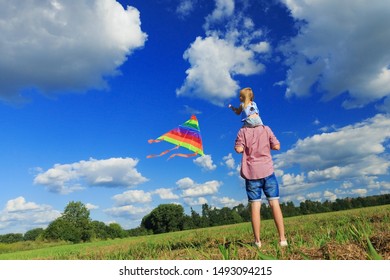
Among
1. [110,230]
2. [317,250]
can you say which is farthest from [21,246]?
[110,230]

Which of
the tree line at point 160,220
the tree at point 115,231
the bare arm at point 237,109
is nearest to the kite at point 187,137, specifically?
the bare arm at point 237,109

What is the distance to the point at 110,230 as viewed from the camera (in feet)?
177

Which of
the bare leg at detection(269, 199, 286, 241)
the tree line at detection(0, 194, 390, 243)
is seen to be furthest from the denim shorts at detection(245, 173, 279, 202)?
the tree line at detection(0, 194, 390, 243)

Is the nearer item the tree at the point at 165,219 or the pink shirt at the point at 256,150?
the pink shirt at the point at 256,150

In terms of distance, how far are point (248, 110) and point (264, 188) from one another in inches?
44.9

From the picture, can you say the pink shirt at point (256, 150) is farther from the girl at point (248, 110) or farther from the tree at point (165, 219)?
the tree at point (165, 219)

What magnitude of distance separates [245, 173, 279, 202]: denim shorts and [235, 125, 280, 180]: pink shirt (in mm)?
70

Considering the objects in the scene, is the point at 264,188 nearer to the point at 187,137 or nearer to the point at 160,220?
the point at 187,137

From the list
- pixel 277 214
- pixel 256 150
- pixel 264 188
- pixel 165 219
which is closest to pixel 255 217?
pixel 277 214

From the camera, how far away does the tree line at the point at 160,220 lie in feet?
100

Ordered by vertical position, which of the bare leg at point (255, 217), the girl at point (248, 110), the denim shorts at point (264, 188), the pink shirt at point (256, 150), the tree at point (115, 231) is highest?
the tree at point (115, 231)

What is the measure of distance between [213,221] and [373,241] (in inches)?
1313

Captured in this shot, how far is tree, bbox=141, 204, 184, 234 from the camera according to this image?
165 feet
